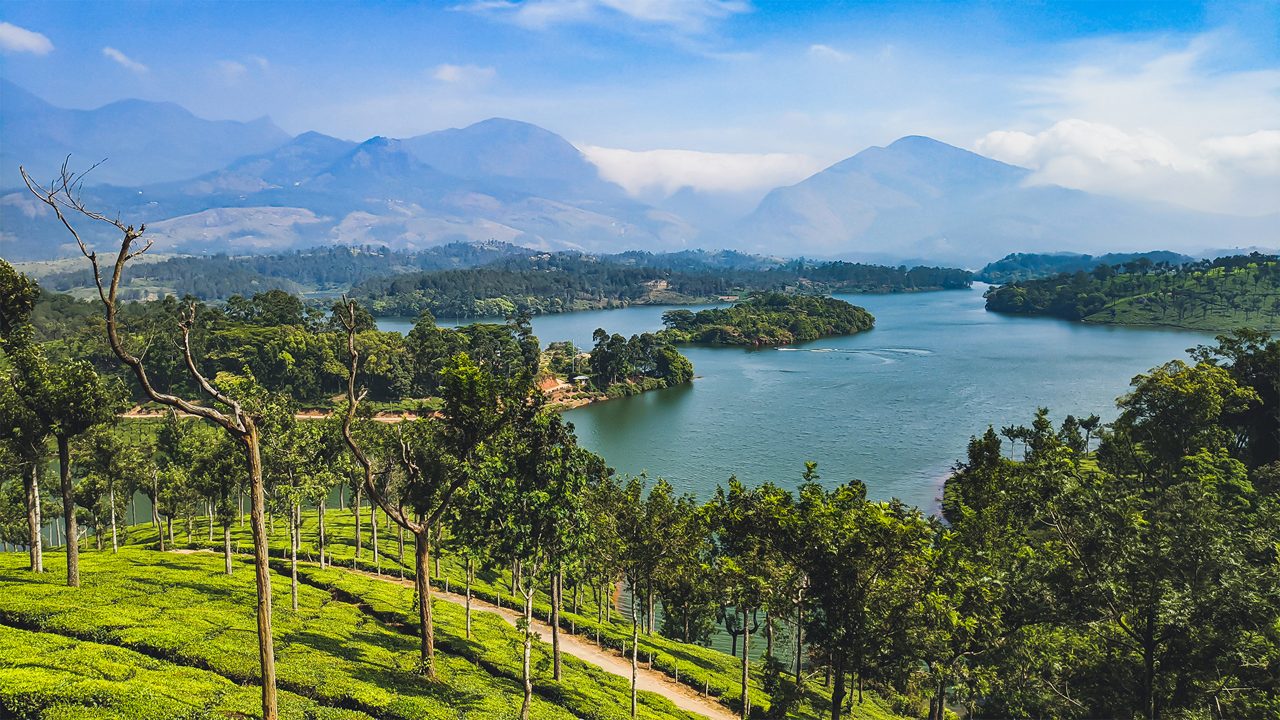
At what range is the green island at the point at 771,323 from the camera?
450 ft

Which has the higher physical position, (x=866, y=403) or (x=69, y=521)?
(x=69, y=521)

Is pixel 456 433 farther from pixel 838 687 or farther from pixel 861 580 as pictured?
pixel 838 687

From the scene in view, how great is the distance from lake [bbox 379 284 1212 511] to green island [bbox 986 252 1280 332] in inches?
Result: 423

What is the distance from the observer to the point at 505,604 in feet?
97.3

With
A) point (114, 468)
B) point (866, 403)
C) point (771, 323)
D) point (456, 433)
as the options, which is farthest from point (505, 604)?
point (771, 323)

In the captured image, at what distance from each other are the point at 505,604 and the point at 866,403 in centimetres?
5917

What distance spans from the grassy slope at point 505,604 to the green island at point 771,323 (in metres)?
96.9

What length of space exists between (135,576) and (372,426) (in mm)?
14552

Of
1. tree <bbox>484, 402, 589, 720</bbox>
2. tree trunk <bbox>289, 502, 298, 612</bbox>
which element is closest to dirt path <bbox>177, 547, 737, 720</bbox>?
tree <bbox>484, 402, 589, 720</bbox>

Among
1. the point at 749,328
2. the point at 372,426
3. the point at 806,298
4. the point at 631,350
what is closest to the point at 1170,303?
the point at 806,298

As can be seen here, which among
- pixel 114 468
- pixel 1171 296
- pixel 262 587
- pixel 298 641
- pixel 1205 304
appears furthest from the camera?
pixel 1171 296

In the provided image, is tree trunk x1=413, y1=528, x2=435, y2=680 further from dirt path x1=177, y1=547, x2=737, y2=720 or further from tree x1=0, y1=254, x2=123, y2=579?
tree x1=0, y1=254, x2=123, y2=579

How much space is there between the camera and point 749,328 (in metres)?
139

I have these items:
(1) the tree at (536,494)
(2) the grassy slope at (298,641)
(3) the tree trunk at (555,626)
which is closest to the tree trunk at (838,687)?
(2) the grassy slope at (298,641)
